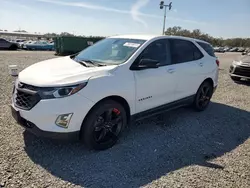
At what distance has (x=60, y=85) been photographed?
2.85m

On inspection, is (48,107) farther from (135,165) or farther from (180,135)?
(180,135)

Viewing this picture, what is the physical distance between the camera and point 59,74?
3107mm

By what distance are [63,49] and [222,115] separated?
20049mm

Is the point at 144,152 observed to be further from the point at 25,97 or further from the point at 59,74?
the point at 25,97

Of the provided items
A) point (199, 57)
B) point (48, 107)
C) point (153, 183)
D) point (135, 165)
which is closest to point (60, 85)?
point (48, 107)

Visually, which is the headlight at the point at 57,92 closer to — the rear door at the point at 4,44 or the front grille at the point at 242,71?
the front grille at the point at 242,71

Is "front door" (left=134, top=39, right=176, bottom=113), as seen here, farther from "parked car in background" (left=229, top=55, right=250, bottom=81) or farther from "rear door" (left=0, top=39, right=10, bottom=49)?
"rear door" (left=0, top=39, right=10, bottom=49)

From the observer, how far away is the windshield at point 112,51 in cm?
372

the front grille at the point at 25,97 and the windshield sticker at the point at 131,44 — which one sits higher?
the windshield sticker at the point at 131,44

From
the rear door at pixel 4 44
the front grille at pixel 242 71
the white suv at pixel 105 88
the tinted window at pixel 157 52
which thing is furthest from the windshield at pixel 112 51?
the rear door at pixel 4 44

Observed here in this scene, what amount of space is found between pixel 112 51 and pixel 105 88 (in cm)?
110

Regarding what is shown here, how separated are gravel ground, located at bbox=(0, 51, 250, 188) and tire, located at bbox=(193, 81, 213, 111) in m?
0.72

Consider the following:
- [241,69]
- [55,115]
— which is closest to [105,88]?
[55,115]

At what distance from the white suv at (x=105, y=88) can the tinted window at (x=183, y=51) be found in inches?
0.8
